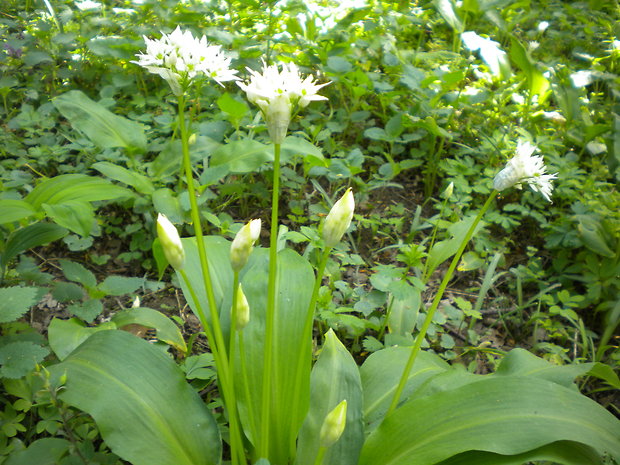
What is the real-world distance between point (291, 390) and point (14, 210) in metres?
1.18

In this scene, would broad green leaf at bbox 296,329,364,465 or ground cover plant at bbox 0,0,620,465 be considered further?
broad green leaf at bbox 296,329,364,465

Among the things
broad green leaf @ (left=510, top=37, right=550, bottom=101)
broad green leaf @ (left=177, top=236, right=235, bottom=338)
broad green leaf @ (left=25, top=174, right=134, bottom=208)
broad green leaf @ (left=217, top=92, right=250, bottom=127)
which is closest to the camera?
broad green leaf @ (left=177, top=236, right=235, bottom=338)

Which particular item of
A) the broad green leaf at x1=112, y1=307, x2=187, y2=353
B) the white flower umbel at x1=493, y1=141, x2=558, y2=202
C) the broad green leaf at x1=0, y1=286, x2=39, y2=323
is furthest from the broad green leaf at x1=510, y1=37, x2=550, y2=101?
the broad green leaf at x1=0, y1=286, x2=39, y2=323

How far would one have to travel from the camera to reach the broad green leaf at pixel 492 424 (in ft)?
4.09

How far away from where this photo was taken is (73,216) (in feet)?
6.10

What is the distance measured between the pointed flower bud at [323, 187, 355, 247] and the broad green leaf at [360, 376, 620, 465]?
576 mm

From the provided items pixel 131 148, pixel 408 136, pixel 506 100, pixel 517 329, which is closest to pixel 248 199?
pixel 131 148

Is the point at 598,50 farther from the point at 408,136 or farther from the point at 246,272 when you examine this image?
the point at 246,272

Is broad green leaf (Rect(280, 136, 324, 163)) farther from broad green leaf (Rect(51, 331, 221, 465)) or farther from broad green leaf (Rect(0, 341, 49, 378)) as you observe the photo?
broad green leaf (Rect(0, 341, 49, 378))

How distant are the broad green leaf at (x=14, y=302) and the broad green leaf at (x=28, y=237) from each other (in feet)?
1.36

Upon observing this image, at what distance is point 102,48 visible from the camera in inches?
123

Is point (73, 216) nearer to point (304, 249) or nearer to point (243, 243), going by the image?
A: point (243, 243)

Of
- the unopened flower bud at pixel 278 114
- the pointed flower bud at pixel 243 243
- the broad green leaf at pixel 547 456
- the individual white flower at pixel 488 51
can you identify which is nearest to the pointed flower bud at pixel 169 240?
the pointed flower bud at pixel 243 243

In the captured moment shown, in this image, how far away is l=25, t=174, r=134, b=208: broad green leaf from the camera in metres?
1.99
